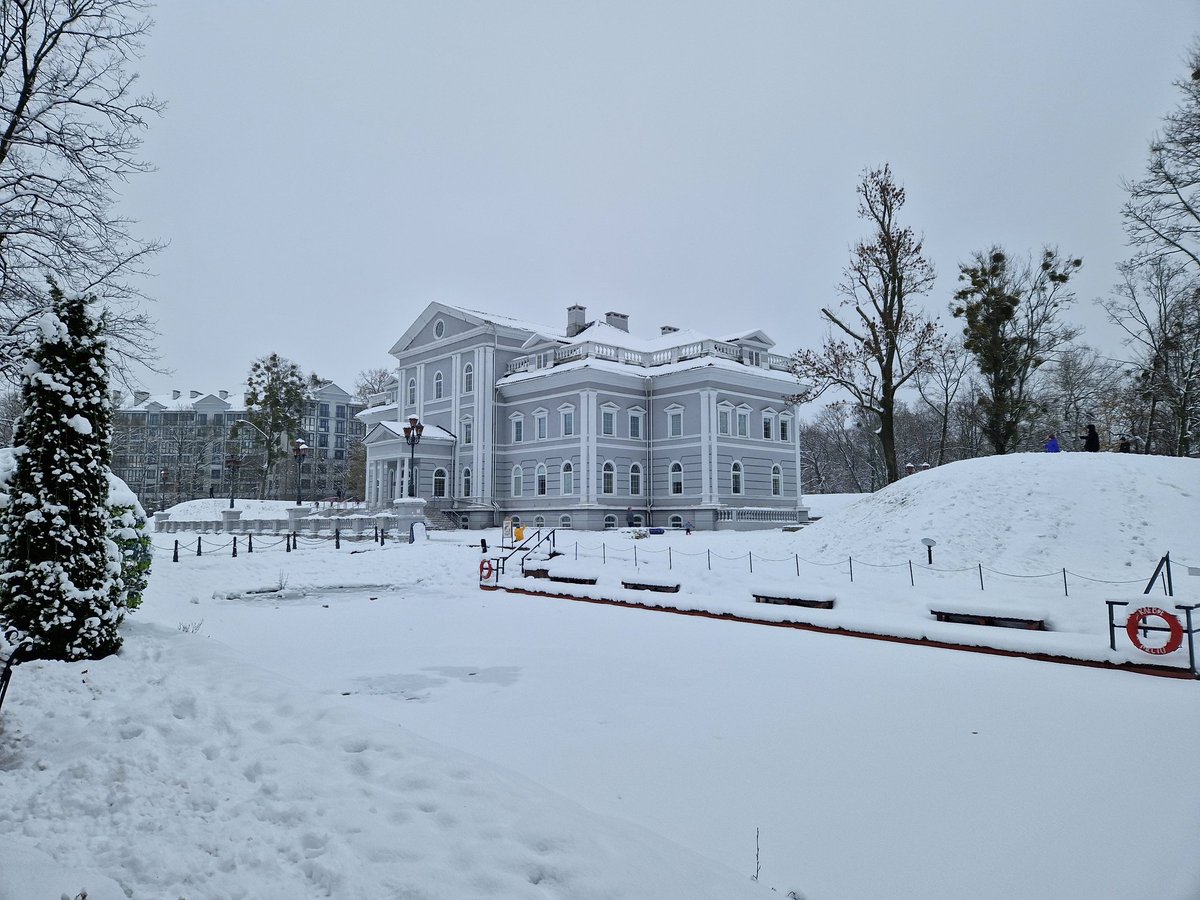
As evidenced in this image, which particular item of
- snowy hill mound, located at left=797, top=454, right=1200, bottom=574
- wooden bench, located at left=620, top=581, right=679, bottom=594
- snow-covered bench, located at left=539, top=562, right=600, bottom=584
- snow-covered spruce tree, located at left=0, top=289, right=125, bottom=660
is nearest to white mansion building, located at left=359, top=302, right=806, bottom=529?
snowy hill mound, located at left=797, top=454, right=1200, bottom=574

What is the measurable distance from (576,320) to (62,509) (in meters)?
39.1

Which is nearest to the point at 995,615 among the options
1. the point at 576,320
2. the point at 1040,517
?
the point at 1040,517

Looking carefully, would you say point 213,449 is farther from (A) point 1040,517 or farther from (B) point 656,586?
(A) point 1040,517

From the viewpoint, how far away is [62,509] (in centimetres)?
827

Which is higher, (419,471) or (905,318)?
(905,318)

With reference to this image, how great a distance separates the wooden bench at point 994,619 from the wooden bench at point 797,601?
208 centimetres

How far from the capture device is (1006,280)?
108 ft

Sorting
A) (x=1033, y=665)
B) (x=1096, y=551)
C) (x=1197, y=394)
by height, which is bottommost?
(x=1033, y=665)

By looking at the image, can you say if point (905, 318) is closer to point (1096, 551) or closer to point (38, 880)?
point (1096, 551)

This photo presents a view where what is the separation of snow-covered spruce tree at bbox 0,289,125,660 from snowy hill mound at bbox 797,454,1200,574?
16.4 m

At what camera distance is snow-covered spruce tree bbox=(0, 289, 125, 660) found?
26.3 ft

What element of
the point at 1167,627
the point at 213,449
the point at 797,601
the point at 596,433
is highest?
the point at 213,449

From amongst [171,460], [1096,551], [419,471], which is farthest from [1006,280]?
[171,460]

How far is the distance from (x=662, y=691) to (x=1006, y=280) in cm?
3257
